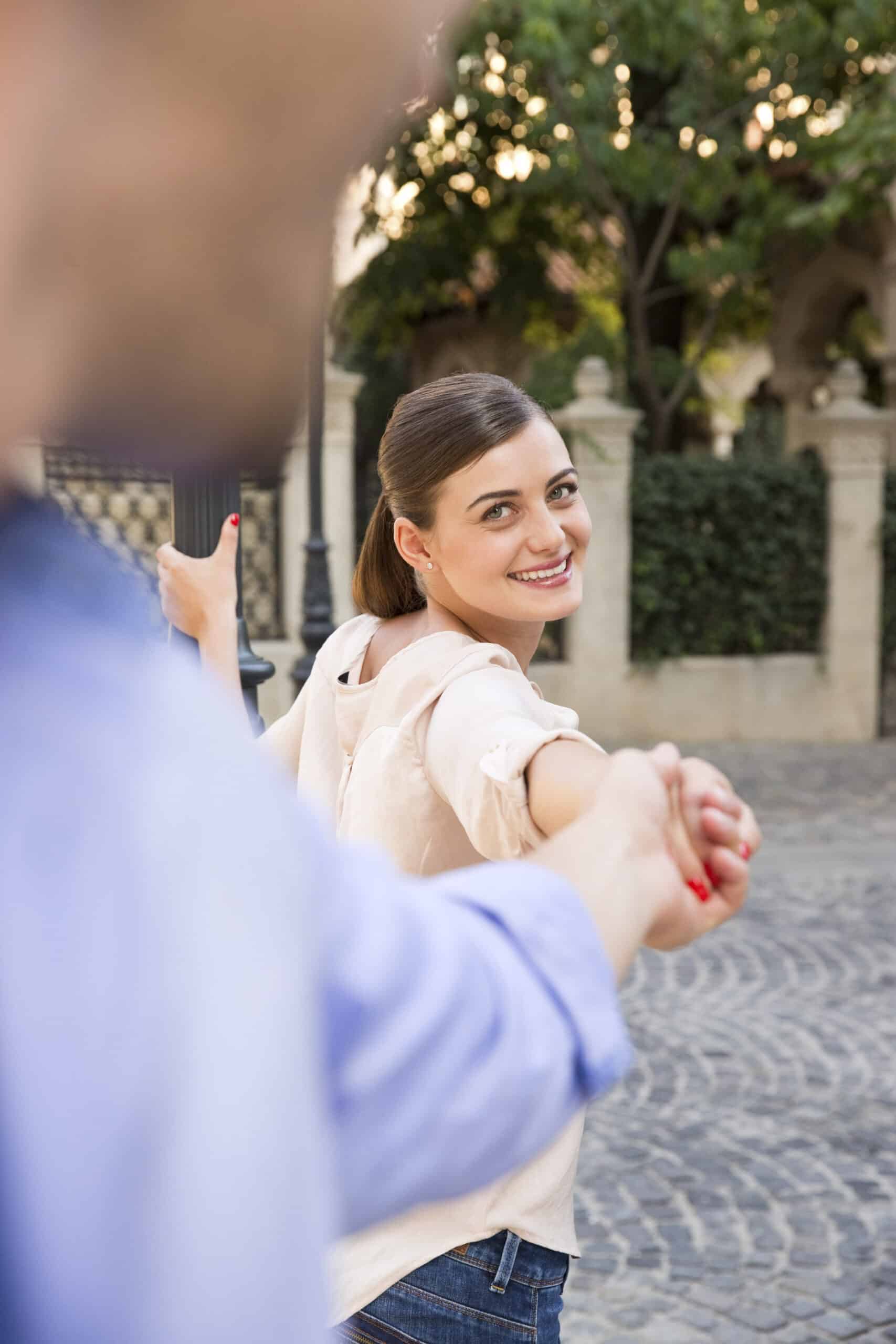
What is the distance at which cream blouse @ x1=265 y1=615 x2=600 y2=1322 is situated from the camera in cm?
149

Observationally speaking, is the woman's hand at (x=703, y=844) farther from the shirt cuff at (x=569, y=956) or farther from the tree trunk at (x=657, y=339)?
the tree trunk at (x=657, y=339)

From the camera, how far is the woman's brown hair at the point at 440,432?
6.06 ft

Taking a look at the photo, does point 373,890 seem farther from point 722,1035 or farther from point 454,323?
point 454,323

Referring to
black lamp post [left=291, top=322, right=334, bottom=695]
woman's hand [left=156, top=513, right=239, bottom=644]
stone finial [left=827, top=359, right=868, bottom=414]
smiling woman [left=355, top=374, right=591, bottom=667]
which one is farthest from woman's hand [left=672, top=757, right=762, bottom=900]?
stone finial [left=827, top=359, right=868, bottom=414]

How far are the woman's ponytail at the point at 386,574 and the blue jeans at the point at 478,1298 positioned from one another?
847 millimetres

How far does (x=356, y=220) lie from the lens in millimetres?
965

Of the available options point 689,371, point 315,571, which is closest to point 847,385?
point 689,371

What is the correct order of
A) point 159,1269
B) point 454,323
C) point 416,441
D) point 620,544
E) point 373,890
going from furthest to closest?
point 454,323 < point 620,544 < point 416,441 < point 373,890 < point 159,1269

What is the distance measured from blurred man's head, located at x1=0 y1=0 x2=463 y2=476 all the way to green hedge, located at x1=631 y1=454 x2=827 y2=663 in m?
12.5

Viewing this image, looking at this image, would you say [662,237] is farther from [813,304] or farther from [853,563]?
[813,304]

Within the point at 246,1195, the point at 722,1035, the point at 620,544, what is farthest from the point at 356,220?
the point at 620,544

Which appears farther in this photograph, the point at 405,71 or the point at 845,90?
the point at 845,90

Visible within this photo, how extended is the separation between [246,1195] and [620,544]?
12.7 meters

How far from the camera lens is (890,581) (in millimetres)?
14211
